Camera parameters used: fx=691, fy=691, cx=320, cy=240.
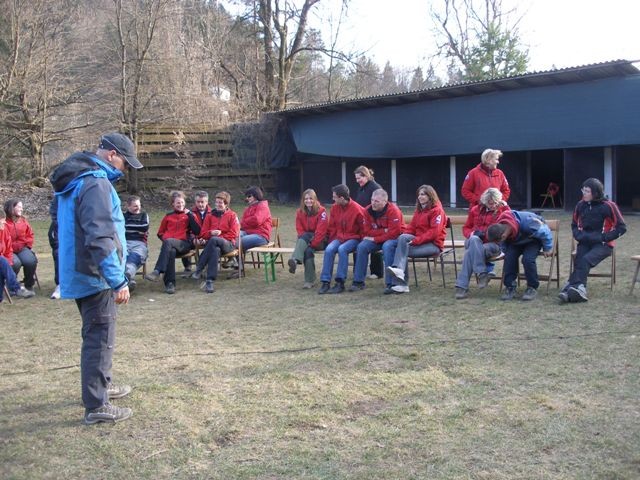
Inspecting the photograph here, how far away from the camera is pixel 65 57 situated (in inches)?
844

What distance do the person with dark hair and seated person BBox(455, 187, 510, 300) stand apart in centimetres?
81

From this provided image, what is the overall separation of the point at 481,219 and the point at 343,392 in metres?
3.77

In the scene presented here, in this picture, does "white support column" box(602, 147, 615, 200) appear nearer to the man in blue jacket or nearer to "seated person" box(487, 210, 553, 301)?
"seated person" box(487, 210, 553, 301)

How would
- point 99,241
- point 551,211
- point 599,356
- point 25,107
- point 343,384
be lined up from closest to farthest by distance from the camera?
point 99,241
point 343,384
point 599,356
point 551,211
point 25,107

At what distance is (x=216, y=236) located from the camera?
8859 millimetres

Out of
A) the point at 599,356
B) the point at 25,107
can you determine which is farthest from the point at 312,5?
the point at 599,356

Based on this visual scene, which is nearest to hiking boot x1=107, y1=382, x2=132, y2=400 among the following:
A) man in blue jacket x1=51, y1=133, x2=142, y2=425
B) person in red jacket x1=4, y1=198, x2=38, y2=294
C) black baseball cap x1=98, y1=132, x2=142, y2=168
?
man in blue jacket x1=51, y1=133, x2=142, y2=425

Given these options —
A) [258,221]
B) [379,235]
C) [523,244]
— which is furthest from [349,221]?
[523,244]

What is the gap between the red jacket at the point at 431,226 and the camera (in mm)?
7934

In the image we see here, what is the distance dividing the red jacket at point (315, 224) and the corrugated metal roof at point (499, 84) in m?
9.46

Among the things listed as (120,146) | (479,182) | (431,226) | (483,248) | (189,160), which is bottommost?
(483,248)

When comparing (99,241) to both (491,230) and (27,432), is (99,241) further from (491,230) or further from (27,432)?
(491,230)

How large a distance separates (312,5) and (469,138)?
12.9 meters

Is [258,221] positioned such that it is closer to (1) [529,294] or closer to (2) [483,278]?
(2) [483,278]
